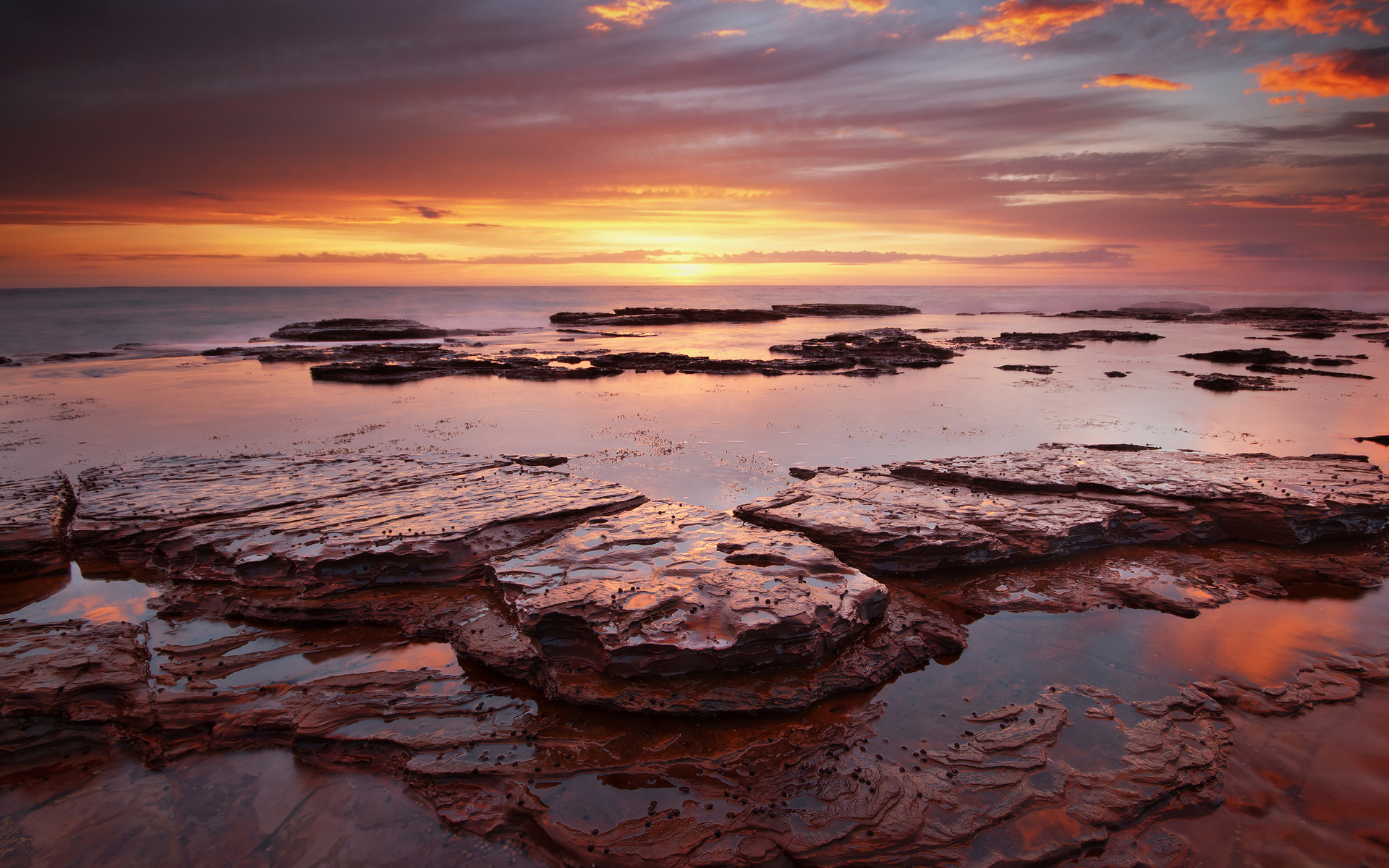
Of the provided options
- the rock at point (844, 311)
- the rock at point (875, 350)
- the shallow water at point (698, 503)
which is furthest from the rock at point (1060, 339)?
the rock at point (844, 311)

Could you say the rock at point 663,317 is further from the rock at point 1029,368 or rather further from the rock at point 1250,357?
the rock at point 1250,357

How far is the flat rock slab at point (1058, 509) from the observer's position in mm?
7398

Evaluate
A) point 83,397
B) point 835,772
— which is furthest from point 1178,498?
point 83,397

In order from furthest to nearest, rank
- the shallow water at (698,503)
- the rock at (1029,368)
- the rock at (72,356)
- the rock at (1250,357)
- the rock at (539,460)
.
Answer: the rock at (72,356)
the rock at (1250,357)
the rock at (1029,368)
the rock at (539,460)
the shallow water at (698,503)

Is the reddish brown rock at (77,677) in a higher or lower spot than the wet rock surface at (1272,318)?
lower

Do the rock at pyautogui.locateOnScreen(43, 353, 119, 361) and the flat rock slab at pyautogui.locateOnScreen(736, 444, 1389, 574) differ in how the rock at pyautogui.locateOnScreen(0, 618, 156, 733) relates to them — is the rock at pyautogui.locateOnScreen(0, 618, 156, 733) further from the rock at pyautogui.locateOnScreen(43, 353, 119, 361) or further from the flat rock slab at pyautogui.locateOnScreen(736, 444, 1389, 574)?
the rock at pyautogui.locateOnScreen(43, 353, 119, 361)

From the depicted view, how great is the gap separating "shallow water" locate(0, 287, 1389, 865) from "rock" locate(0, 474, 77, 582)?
49 centimetres

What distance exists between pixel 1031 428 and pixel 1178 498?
601 cm

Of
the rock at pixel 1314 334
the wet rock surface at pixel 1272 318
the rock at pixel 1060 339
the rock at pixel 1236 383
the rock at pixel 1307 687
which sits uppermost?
the wet rock surface at pixel 1272 318

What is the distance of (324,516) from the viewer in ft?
25.6

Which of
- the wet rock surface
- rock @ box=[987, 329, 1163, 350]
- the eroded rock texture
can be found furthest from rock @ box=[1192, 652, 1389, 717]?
the wet rock surface

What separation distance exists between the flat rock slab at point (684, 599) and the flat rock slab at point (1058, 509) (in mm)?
1158

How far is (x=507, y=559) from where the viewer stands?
6.72 metres

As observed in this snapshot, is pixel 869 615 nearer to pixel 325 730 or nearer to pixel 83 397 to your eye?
pixel 325 730
